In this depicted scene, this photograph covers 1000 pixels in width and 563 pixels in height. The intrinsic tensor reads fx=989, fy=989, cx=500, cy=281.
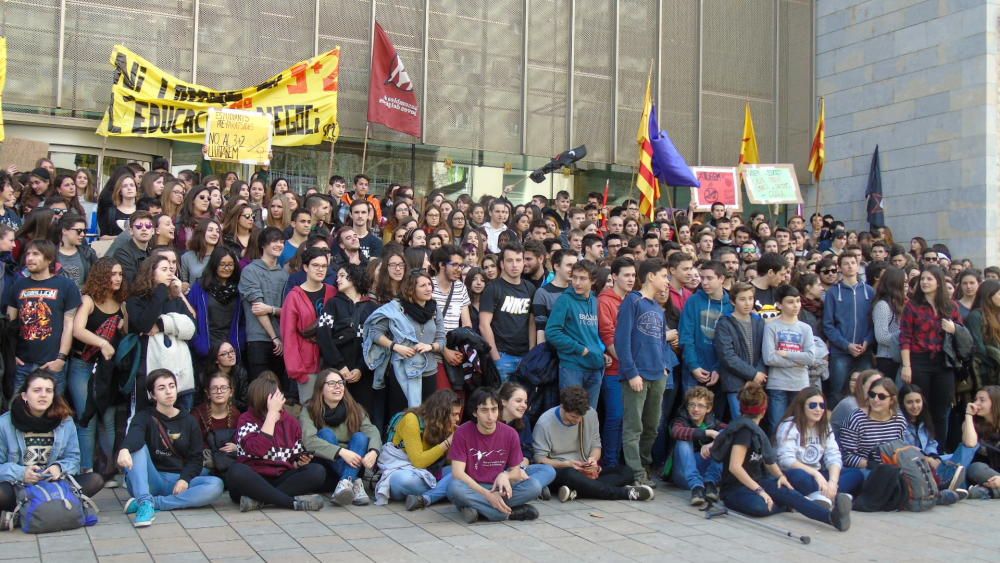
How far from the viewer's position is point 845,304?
10859 mm

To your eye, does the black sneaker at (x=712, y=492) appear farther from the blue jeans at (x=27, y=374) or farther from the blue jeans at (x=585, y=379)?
the blue jeans at (x=27, y=374)

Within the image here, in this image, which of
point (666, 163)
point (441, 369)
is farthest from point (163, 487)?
point (666, 163)

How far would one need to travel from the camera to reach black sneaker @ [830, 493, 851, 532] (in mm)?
7512

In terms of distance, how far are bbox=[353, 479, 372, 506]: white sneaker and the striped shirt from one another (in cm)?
432

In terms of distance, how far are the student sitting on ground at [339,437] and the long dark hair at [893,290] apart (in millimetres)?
5811

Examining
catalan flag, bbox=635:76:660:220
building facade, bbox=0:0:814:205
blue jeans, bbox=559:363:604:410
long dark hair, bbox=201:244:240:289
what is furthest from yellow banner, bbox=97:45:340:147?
blue jeans, bbox=559:363:604:410

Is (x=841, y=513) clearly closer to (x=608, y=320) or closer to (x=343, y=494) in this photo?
(x=608, y=320)

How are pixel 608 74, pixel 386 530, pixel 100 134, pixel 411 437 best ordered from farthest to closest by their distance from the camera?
pixel 608 74 < pixel 100 134 < pixel 411 437 < pixel 386 530

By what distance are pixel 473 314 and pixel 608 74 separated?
12.2 meters

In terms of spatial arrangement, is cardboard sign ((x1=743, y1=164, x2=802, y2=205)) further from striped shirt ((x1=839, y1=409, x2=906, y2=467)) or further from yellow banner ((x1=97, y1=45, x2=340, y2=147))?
striped shirt ((x1=839, y1=409, x2=906, y2=467))

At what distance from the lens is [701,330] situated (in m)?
9.49

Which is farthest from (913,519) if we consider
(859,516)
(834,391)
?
(834,391)

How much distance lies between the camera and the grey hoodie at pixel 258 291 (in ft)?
29.4

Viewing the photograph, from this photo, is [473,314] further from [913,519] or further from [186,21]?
[186,21]
